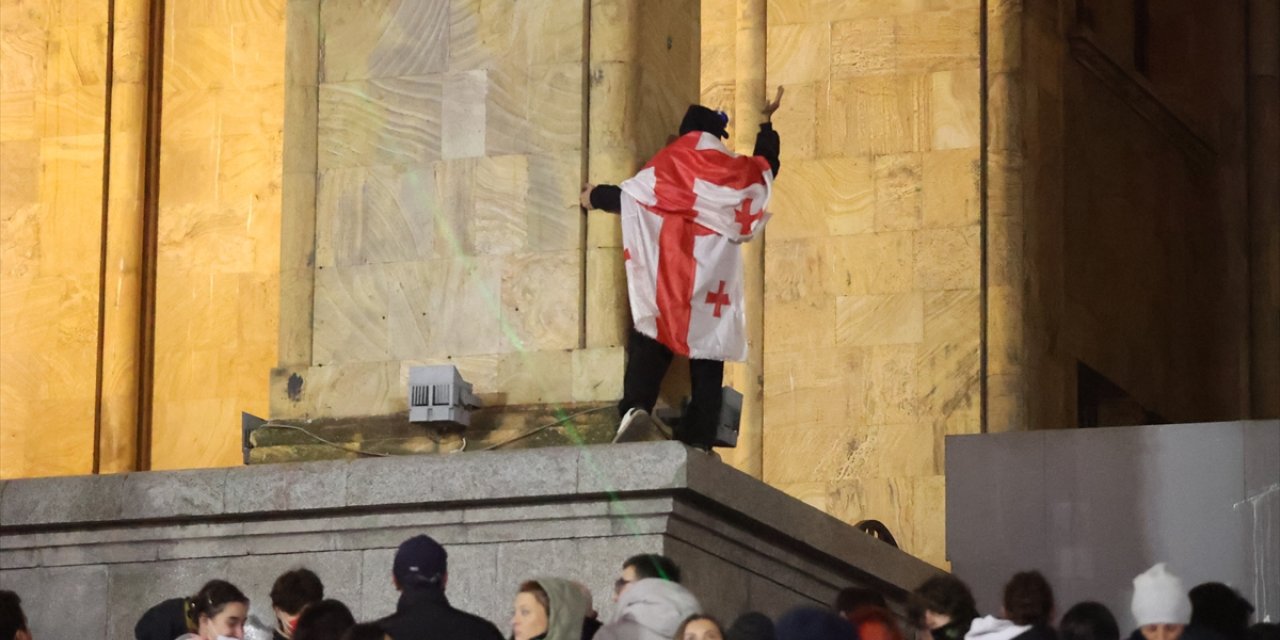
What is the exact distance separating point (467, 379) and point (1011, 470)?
156 inches

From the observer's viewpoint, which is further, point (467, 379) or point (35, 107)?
point (35, 107)

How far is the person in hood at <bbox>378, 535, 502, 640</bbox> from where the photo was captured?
36.1ft

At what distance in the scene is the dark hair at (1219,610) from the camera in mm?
11273

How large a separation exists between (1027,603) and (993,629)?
17cm

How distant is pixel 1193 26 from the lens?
91.1ft

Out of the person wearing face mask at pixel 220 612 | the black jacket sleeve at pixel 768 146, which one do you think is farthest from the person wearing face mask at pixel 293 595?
the black jacket sleeve at pixel 768 146

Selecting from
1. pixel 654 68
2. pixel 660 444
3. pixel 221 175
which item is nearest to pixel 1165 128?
pixel 221 175

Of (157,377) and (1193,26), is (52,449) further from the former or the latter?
(1193,26)

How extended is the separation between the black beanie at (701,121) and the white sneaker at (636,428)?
1.57m

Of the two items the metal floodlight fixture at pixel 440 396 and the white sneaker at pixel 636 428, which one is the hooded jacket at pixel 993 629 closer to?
the white sneaker at pixel 636 428

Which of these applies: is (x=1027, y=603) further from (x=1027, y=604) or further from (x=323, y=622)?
(x=323, y=622)

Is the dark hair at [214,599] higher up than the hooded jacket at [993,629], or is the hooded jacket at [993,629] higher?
the dark hair at [214,599]

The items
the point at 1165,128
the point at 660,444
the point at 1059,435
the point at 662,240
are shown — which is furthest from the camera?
the point at 1165,128

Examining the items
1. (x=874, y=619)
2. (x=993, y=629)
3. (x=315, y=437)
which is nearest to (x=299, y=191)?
(x=315, y=437)
